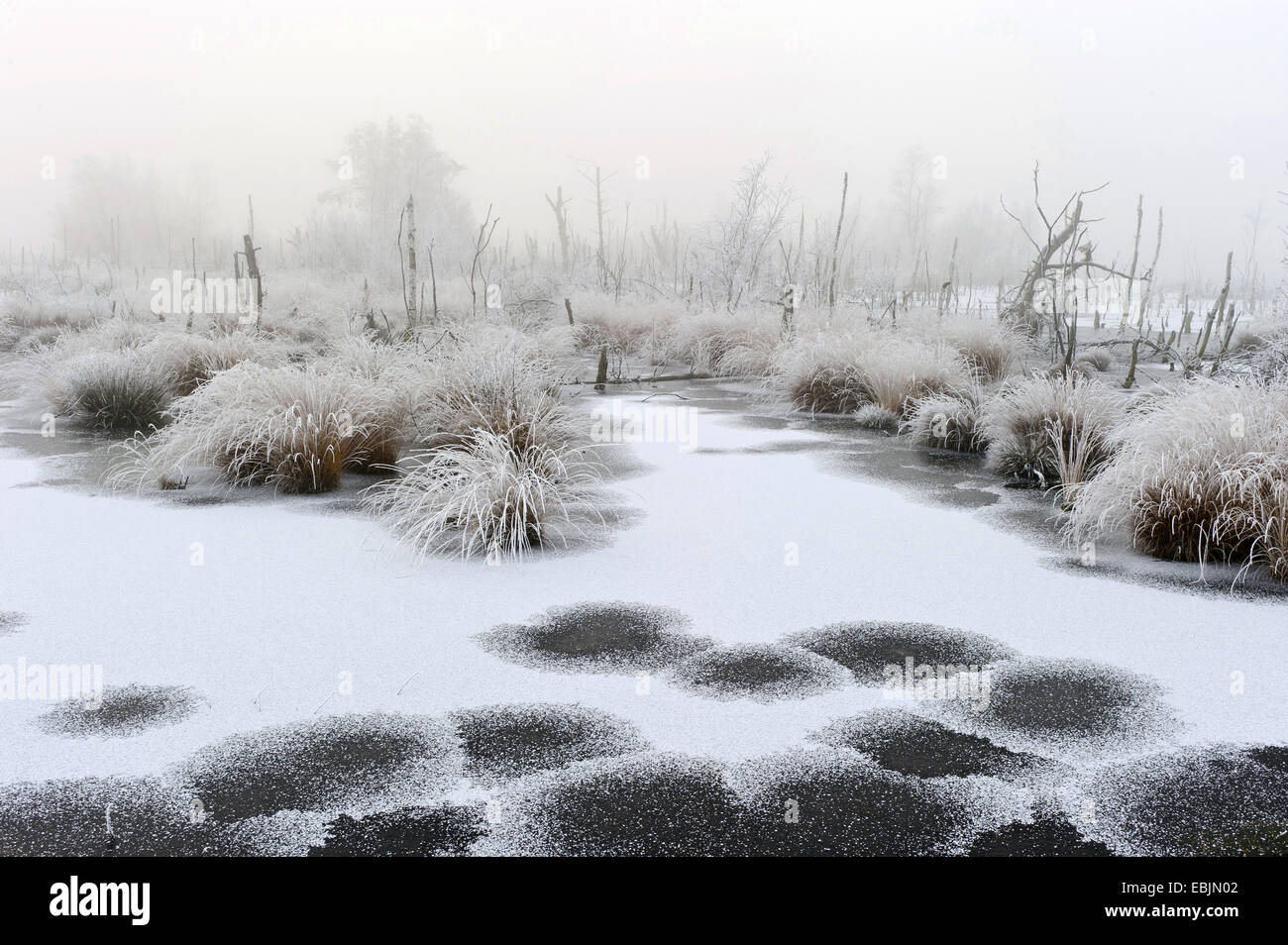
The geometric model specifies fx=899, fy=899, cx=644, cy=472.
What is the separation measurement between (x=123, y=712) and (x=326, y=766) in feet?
2.34

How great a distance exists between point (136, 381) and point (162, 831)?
264 inches

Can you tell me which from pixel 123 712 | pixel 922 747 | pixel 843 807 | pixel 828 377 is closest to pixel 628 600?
pixel 922 747

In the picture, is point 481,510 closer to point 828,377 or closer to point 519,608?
point 519,608

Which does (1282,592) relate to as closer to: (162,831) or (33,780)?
(162,831)

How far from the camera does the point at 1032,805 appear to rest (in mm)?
2031

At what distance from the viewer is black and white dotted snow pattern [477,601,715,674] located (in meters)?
2.87

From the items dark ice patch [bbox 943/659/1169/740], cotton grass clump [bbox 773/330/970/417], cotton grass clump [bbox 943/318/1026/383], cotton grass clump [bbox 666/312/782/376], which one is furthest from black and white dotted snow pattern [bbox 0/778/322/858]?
cotton grass clump [bbox 666/312/782/376]

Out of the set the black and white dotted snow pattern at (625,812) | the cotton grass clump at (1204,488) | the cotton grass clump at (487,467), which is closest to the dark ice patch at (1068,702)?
the black and white dotted snow pattern at (625,812)

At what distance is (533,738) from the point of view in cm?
236

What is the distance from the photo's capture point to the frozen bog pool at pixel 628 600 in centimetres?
244

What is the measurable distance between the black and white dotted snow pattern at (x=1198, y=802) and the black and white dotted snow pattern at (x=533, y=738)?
3.67 ft

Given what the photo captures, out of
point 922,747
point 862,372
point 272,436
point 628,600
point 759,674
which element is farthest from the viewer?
point 862,372

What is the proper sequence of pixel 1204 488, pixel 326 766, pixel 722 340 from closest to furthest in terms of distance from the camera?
pixel 326 766, pixel 1204 488, pixel 722 340

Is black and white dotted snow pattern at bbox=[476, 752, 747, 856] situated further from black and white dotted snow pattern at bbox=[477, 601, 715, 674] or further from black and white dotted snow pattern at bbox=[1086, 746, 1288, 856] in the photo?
black and white dotted snow pattern at bbox=[1086, 746, 1288, 856]
